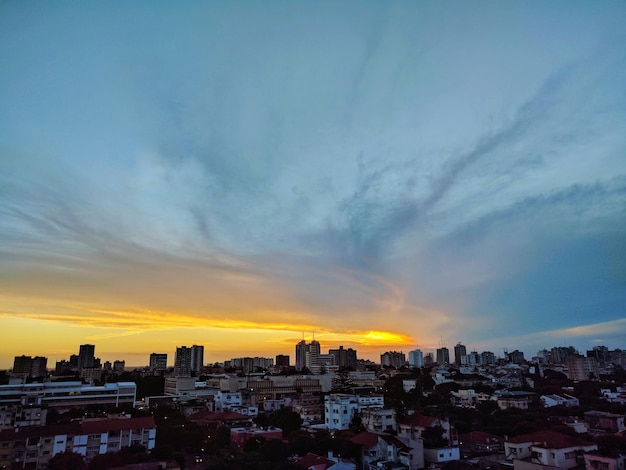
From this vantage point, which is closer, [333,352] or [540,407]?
[540,407]

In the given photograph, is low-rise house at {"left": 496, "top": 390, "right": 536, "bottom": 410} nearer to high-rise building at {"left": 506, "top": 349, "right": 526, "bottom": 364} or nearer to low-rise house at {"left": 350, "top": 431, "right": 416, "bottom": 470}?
low-rise house at {"left": 350, "top": 431, "right": 416, "bottom": 470}

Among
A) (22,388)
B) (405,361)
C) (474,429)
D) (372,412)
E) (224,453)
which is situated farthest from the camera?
(405,361)

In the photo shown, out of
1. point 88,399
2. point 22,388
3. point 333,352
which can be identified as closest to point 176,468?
point 88,399

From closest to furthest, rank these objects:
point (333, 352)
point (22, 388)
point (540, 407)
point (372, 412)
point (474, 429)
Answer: point (372, 412) → point (474, 429) → point (540, 407) → point (22, 388) → point (333, 352)

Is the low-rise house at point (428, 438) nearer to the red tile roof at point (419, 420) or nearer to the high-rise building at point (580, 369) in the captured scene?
the red tile roof at point (419, 420)

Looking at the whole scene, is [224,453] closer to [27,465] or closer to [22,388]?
[27,465]
